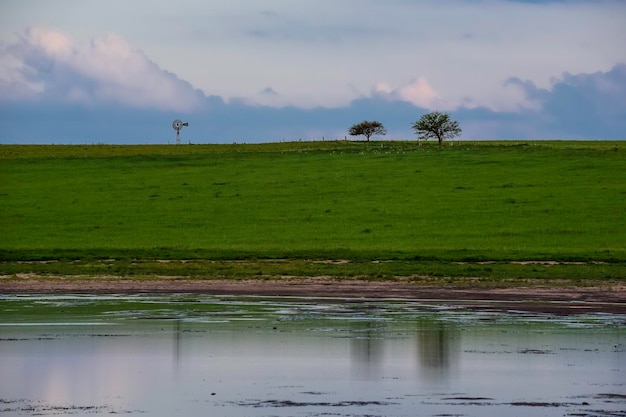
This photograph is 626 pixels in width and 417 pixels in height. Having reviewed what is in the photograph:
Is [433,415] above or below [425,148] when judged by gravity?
below

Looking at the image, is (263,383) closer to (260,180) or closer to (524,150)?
(260,180)

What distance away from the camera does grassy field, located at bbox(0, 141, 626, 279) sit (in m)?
43.9

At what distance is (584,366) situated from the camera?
19.6m

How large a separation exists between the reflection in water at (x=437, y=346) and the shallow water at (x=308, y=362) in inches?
1.6

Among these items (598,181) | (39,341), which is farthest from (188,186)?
(39,341)

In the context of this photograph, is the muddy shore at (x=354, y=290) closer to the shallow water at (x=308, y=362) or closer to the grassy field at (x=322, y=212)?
the grassy field at (x=322, y=212)

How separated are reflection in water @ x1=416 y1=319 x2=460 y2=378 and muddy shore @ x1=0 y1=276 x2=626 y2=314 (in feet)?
20.2

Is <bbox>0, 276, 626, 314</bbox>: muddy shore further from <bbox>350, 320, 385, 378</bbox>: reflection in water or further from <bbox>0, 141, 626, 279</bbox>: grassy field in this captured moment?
<bbox>350, 320, 385, 378</bbox>: reflection in water

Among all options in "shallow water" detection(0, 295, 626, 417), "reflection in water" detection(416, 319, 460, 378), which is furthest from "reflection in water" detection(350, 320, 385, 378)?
"reflection in water" detection(416, 319, 460, 378)

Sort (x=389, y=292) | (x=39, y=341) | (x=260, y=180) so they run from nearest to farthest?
(x=39, y=341)
(x=389, y=292)
(x=260, y=180)

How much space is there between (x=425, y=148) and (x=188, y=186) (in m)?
31.1

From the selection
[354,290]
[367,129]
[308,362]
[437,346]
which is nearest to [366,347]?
[437,346]

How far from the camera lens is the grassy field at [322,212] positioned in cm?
4391

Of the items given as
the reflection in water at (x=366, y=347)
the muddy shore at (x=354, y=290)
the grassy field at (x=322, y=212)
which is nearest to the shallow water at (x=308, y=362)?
the reflection in water at (x=366, y=347)
